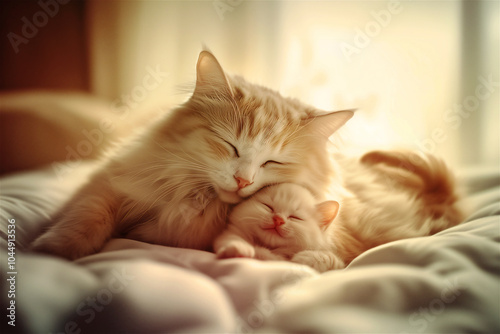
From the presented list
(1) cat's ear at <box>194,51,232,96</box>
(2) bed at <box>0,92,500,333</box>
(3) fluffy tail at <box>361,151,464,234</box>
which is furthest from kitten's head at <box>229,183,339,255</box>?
(3) fluffy tail at <box>361,151,464,234</box>

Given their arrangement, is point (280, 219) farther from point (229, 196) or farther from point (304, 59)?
point (304, 59)

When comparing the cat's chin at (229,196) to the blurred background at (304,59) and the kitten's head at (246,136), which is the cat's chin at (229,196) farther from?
the blurred background at (304,59)

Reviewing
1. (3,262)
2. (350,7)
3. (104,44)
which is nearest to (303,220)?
(3,262)

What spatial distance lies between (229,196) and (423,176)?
845 millimetres

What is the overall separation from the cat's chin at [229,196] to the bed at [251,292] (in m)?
0.18

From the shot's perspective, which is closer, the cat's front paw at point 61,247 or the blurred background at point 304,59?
the cat's front paw at point 61,247

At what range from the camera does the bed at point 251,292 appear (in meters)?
0.61

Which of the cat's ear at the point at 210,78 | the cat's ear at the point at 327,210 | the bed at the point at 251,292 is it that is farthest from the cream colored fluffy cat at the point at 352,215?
the cat's ear at the point at 210,78

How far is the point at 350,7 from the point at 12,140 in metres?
1.40

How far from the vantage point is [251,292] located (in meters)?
0.67

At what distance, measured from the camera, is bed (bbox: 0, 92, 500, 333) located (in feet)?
2.01

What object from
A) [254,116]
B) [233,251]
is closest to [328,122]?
[254,116]

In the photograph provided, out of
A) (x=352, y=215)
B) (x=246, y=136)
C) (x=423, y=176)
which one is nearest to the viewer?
(x=246, y=136)

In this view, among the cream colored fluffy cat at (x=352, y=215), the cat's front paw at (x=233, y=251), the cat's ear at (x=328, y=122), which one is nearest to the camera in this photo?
the cat's front paw at (x=233, y=251)
